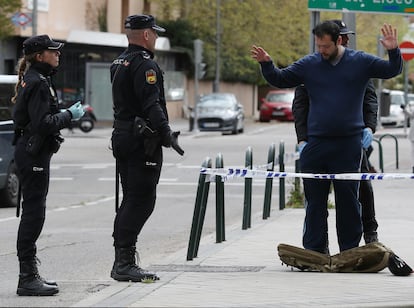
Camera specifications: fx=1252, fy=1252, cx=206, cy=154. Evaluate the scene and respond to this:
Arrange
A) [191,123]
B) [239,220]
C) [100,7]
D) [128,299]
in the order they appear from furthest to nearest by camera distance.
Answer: [100,7] < [191,123] < [239,220] < [128,299]

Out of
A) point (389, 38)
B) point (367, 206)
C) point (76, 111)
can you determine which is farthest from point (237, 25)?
point (76, 111)

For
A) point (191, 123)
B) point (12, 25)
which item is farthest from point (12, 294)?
point (191, 123)

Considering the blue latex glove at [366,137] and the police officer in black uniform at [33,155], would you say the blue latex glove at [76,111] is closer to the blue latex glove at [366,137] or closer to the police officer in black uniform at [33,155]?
the police officer in black uniform at [33,155]

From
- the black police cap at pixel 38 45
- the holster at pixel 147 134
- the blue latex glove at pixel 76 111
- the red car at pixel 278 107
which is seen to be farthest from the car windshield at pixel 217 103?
the black police cap at pixel 38 45

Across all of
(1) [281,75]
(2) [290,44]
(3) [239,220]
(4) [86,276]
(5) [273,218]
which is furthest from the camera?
(2) [290,44]

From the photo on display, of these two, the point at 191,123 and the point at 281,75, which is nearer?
the point at 281,75

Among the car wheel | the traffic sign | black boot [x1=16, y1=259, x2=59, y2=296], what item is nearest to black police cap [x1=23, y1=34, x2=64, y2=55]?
black boot [x1=16, y1=259, x2=59, y2=296]

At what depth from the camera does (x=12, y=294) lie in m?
9.16

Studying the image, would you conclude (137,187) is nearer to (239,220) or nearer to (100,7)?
(239,220)

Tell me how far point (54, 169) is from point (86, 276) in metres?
17.2

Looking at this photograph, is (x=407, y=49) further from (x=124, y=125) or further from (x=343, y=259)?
(x=124, y=125)

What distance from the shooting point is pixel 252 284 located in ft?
31.1

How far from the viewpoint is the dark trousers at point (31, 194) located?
351 inches

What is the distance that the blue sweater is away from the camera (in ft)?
33.9
